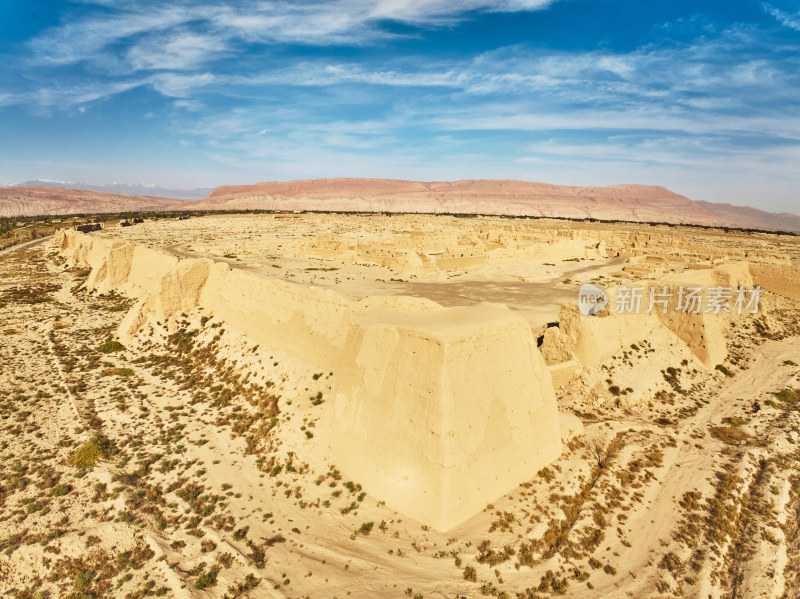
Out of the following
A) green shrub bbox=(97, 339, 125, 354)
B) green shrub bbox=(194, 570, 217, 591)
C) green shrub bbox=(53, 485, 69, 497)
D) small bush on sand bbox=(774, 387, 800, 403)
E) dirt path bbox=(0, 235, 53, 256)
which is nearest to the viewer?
green shrub bbox=(194, 570, 217, 591)

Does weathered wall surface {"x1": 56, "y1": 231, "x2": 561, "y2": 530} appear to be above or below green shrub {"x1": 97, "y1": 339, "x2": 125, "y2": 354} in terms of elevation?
above

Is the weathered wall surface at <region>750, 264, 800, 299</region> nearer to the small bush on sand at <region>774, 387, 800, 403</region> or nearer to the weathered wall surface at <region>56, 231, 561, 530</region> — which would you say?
the small bush on sand at <region>774, 387, 800, 403</region>

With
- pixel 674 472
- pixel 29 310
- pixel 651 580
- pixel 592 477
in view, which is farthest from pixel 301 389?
pixel 29 310

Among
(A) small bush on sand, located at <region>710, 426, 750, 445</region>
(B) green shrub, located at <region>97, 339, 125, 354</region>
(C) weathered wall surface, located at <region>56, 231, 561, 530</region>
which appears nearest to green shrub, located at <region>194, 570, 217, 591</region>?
(C) weathered wall surface, located at <region>56, 231, 561, 530</region>

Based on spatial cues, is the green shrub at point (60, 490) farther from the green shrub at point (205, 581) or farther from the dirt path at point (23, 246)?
the dirt path at point (23, 246)

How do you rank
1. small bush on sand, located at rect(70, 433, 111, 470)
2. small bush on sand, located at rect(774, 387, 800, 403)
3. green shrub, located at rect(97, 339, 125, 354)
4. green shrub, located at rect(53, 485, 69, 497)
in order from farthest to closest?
green shrub, located at rect(97, 339, 125, 354)
small bush on sand, located at rect(774, 387, 800, 403)
small bush on sand, located at rect(70, 433, 111, 470)
green shrub, located at rect(53, 485, 69, 497)

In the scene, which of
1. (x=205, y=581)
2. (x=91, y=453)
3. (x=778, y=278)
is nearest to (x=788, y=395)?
(x=778, y=278)

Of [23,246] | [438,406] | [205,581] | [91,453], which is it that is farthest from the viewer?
[23,246]

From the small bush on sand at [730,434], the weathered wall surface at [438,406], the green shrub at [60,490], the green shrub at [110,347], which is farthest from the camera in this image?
the green shrub at [110,347]

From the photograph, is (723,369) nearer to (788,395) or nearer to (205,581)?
(788,395)

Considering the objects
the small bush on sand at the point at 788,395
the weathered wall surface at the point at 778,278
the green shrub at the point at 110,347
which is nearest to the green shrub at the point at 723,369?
the small bush on sand at the point at 788,395
